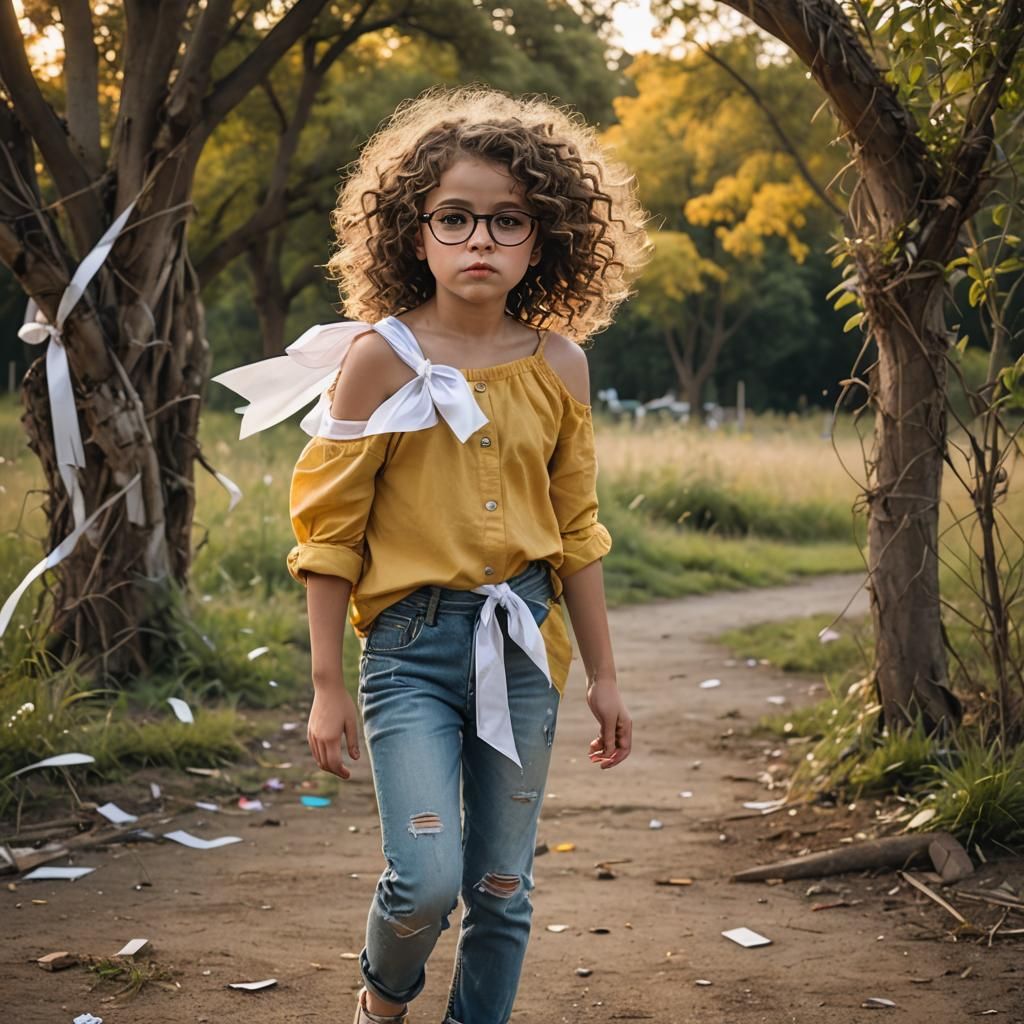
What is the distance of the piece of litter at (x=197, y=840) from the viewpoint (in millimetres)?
4617

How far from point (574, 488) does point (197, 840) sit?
8.13 ft

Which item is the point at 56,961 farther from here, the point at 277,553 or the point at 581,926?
the point at 277,553

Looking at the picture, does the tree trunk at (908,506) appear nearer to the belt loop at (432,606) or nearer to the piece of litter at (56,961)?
the belt loop at (432,606)

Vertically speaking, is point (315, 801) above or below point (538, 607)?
below

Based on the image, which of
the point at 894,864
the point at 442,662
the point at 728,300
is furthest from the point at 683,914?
the point at 728,300

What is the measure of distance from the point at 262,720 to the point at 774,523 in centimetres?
865

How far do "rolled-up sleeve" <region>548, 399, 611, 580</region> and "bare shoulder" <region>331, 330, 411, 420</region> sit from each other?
0.36 m

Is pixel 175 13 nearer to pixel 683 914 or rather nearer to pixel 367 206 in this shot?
pixel 367 206

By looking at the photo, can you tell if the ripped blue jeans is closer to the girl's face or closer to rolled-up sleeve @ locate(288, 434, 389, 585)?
rolled-up sleeve @ locate(288, 434, 389, 585)

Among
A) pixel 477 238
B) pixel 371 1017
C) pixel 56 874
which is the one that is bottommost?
pixel 56 874

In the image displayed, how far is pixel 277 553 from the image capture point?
8.82 m

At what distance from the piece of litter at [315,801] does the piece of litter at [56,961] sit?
1.76 m

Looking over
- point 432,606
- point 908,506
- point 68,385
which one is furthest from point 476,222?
point 68,385

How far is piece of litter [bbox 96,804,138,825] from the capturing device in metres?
4.77
